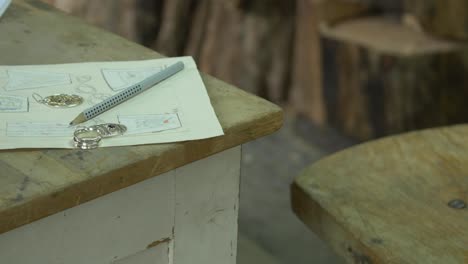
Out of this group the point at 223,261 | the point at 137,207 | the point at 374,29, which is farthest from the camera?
the point at 374,29

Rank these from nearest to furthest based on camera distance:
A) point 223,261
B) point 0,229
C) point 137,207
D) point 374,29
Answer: point 0,229 → point 137,207 → point 223,261 → point 374,29

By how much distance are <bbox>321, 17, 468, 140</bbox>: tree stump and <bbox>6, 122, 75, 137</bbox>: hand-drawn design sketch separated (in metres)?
1.63

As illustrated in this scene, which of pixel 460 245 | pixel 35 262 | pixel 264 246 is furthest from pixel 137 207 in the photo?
pixel 264 246

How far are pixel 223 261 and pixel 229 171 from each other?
0.13 metres

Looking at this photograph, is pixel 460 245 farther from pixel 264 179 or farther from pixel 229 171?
pixel 264 179

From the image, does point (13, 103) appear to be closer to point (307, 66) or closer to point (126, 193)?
point (126, 193)

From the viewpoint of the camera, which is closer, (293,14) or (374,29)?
(374,29)

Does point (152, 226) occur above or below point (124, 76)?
below

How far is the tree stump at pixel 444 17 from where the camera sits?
2.49 meters

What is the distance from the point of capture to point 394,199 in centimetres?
131

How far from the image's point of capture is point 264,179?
9.14ft

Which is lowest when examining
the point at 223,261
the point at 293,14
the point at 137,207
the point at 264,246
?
the point at 264,246

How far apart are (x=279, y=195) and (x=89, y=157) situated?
1.79 m

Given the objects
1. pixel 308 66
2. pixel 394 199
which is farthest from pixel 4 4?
pixel 308 66
